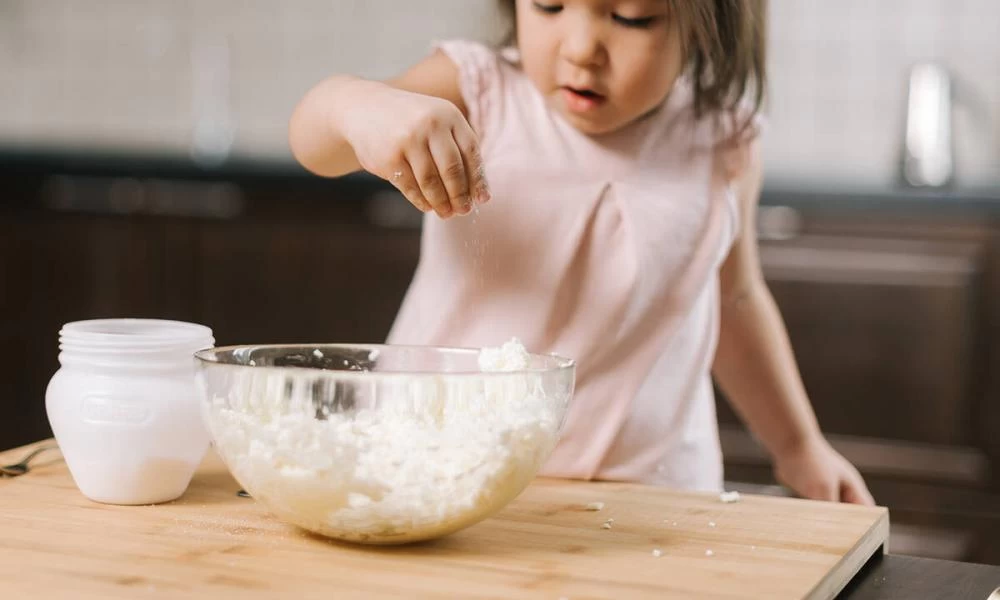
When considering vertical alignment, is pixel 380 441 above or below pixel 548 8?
below

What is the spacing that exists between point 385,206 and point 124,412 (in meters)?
1.76

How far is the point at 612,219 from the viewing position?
1.18 meters

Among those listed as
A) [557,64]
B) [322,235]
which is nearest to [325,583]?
[557,64]

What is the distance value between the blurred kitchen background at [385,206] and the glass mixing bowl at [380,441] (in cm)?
68

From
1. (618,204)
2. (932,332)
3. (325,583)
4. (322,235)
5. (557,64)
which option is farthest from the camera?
(322,235)

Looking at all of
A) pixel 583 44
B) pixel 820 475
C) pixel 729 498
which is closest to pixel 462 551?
pixel 729 498

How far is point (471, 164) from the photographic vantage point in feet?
2.64

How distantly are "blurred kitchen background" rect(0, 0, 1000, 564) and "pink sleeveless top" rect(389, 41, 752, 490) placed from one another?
0.20 meters

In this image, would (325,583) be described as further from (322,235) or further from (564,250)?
(322,235)

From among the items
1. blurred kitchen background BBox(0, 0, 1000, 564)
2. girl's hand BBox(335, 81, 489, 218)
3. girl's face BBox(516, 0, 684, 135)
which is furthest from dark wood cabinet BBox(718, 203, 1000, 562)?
girl's hand BBox(335, 81, 489, 218)

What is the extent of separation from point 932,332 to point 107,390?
176 cm

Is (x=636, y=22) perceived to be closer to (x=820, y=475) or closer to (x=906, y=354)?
(x=820, y=475)

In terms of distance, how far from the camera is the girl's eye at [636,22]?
3.40ft

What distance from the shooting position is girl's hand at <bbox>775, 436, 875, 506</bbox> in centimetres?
124
